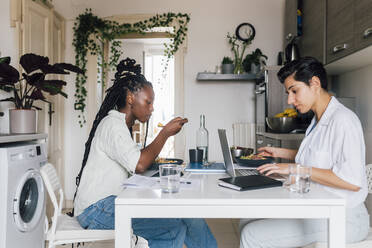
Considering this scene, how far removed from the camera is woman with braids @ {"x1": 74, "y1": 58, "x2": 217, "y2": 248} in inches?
58.1

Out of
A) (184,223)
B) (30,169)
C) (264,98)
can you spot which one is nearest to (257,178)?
(184,223)

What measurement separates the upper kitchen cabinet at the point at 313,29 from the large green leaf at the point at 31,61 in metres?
2.21

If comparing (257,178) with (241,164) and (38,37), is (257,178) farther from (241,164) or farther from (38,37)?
(38,37)

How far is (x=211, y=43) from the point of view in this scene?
155 inches

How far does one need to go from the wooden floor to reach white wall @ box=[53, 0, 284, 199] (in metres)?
0.91

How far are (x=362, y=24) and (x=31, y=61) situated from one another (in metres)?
2.30

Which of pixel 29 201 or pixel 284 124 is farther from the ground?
pixel 284 124

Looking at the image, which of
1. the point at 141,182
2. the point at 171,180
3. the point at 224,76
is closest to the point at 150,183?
the point at 141,182

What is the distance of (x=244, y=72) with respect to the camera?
149 inches

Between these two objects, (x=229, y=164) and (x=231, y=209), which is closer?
(x=231, y=209)

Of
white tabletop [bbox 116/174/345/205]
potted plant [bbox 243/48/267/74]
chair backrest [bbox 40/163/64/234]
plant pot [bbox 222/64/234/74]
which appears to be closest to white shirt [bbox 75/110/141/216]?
chair backrest [bbox 40/163/64/234]

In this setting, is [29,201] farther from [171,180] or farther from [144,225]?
[171,180]

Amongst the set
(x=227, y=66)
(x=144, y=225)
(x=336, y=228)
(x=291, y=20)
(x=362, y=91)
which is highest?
(x=291, y=20)

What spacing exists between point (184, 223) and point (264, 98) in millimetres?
1939
